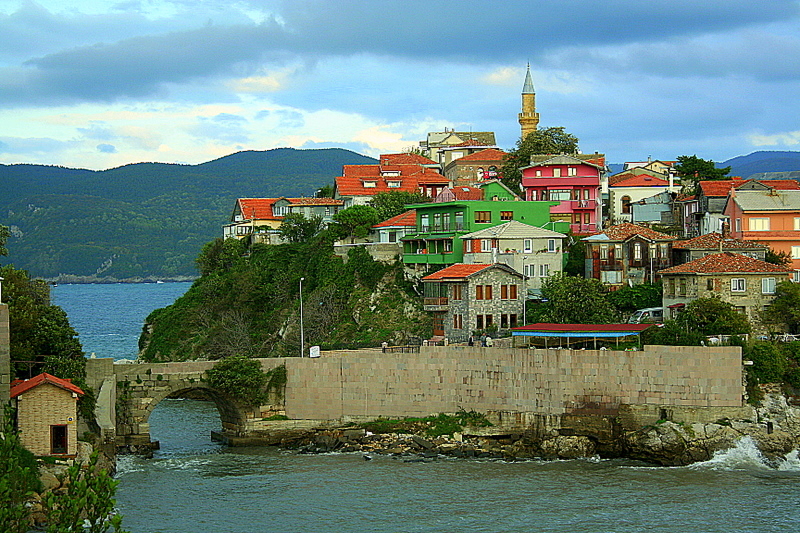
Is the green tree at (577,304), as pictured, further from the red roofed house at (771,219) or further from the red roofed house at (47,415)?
the red roofed house at (47,415)

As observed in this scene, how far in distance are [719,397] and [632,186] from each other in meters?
40.3

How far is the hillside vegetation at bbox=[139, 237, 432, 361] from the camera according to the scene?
6812 cm

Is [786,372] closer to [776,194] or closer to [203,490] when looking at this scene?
[776,194]

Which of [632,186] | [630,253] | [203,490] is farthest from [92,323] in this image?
[203,490]

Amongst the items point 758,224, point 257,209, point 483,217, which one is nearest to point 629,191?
point 483,217

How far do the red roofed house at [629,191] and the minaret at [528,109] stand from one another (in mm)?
21333

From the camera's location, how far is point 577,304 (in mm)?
59000

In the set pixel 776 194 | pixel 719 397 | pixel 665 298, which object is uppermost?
pixel 776 194

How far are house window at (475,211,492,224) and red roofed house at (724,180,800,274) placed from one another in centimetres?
1406

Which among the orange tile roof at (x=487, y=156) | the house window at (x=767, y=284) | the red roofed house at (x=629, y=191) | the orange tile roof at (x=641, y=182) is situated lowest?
the house window at (x=767, y=284)

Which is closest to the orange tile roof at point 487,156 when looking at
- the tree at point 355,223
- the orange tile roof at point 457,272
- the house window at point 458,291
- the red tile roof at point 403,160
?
the red tile roof at point 403,160

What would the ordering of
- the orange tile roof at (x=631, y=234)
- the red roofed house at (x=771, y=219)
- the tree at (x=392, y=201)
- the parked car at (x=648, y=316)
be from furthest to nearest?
the tree at (x=392, y=201) < the orange tile roof at (x=631, y=234) < the red roofed house at (x=771, y=219) < the parked car at (x=648, y=316)

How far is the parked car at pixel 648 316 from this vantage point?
5819cm

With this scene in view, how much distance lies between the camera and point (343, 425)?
52250mm
